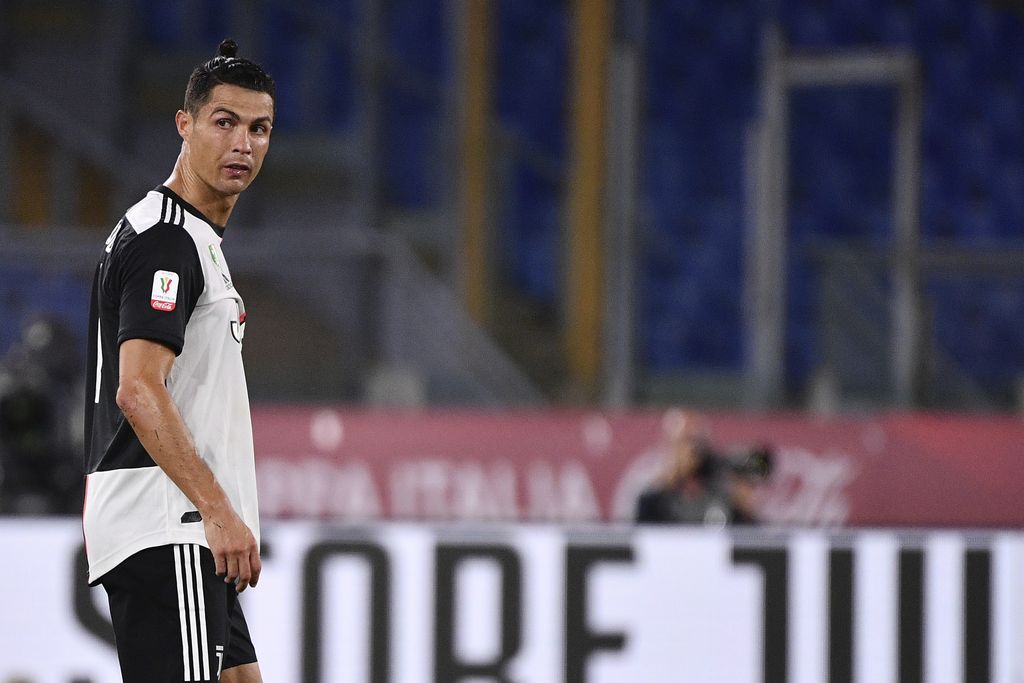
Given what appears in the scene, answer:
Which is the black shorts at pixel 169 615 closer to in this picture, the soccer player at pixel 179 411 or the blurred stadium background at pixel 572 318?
the soccer player at pixel 179 411

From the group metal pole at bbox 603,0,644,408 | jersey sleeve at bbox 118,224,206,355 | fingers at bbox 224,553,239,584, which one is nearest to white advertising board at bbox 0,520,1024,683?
fingers at bbox 224,553,239,584

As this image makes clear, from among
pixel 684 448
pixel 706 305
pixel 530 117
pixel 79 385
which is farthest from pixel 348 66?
pixel 684 448

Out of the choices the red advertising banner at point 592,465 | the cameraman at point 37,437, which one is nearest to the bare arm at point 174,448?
the cameraman at point 37,437

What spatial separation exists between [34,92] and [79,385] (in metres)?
4.59

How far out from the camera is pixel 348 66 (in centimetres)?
1139

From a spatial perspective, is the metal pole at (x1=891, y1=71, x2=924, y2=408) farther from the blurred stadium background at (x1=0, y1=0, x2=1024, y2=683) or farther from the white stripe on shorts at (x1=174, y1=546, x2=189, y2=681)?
the white stripe on shorts at (x1=174, y1=546, x2=189, y2=681)

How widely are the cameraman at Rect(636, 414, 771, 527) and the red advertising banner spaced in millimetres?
883

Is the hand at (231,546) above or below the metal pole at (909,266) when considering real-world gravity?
below

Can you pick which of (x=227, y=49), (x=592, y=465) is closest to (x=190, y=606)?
(x=227, y=49)

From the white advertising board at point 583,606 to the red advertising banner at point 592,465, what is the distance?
3.21 metres

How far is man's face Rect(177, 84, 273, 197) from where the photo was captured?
233 cm

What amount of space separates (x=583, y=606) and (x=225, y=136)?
2.12m

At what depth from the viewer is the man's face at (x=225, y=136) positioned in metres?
2.33

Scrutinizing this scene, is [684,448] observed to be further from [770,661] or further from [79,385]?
[79,385]
